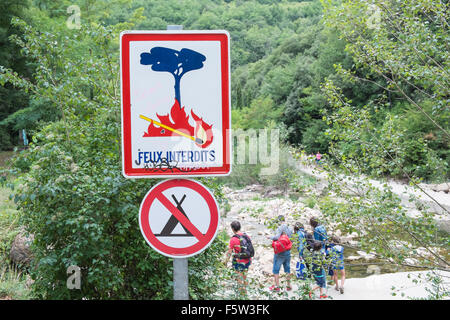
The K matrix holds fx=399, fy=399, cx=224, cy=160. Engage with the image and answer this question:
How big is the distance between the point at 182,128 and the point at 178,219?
1.63ft

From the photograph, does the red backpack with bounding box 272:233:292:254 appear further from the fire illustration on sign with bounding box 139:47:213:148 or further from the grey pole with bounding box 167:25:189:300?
the fire illustration on sign with bounding box 139:47:213:148

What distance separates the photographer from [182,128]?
220cm

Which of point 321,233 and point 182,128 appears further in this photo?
point 321,233

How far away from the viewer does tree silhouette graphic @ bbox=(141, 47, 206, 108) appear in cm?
224

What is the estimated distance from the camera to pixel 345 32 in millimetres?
4496

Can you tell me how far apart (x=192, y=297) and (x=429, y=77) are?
3.04 m

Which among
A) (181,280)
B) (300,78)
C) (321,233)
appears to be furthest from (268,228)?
(300,78)

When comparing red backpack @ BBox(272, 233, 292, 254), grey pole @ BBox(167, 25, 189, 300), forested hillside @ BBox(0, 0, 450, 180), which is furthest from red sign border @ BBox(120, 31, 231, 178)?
red backpack @ BBox(272, 233, 292, 254)

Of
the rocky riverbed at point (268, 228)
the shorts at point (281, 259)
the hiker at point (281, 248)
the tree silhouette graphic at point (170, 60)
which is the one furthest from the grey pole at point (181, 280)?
the shorts at point (281, 259)

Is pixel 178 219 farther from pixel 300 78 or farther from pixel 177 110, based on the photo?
pixel 300 78

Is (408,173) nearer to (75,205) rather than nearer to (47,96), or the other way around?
(75,205)

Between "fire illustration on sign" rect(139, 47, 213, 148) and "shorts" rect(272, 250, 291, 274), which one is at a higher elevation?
"fire illustration on sign" rect(139, 47, 213, 148)

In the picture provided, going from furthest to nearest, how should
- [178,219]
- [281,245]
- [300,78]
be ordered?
[300,78] → [281,245] → [178,219]

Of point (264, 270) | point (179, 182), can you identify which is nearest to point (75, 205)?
point (179, 182)
